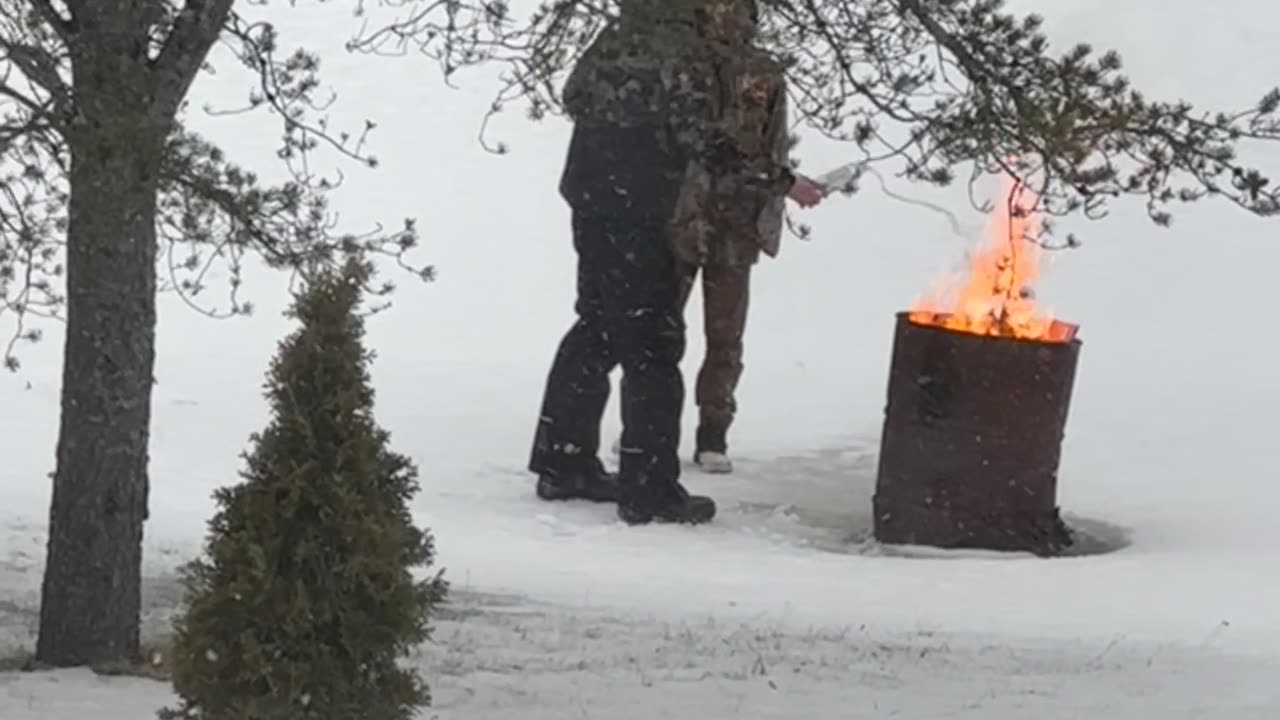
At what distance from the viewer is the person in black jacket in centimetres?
765

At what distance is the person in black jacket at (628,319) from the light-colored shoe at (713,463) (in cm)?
83

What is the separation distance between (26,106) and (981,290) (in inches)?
155

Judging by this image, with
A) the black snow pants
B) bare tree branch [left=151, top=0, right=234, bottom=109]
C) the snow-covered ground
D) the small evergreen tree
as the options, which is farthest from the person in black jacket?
the small evergreen tree

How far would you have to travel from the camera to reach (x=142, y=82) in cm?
476

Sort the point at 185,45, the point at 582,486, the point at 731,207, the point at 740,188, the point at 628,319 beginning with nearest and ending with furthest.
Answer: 1. the point at 185,45
2. the point at 628,319
3. the point at 740,188
4. the point at 731,207
5. the point at 582,486

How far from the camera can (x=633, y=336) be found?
A: 7.88 metres

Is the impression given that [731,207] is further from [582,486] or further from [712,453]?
[712,453]

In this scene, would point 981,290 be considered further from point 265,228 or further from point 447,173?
point 447,173

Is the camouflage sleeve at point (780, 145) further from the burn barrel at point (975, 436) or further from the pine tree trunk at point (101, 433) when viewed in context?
the pine tree trunk at point (101, 433)

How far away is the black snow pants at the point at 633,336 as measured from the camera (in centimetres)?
776

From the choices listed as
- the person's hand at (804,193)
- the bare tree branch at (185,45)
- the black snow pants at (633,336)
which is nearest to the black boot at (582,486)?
the black snow pants at (633,336)

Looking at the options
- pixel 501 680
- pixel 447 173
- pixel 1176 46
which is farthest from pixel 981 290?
pixel 1176 46

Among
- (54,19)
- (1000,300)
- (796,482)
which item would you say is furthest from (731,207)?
(54,19)

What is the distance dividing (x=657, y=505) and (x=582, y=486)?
1.69 feet
